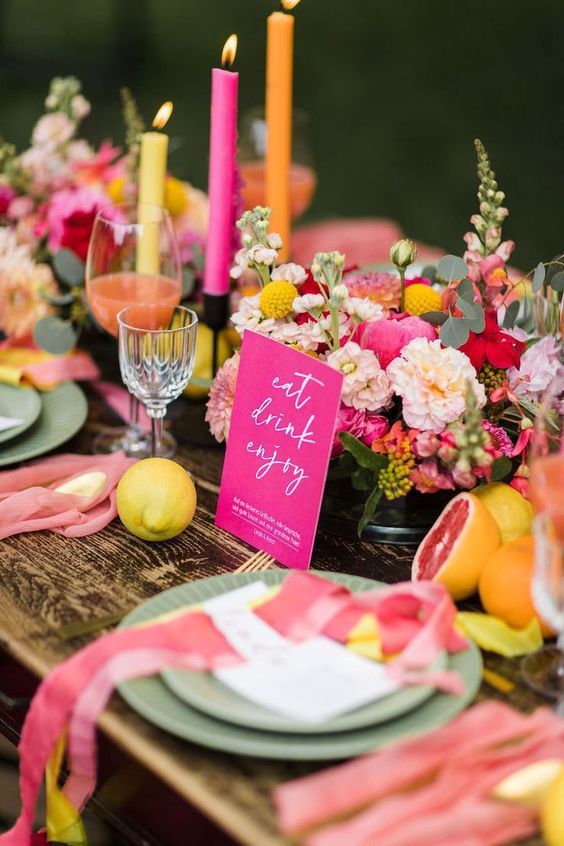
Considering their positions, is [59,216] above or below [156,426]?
above

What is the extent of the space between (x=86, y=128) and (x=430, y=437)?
3.99 meters

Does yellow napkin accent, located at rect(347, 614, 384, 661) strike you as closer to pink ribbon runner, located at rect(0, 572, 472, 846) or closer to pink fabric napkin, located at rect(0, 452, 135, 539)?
pink ribbon runner, located at rect(0, 572, 472, 846)

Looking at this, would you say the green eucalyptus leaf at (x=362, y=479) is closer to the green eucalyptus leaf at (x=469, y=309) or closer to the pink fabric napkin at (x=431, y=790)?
the green eucalyptus leaf at (x=469, y=309)

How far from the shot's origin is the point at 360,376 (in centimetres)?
Answer: 107

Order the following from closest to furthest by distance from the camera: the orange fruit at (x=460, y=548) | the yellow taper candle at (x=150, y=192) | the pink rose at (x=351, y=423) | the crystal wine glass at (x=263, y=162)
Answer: the orange fruit at (x=460, y=548), the pink rose at (x=351, y=423), the yellow taper candle at (x=150, y=192), the crystal wine glass at (x=263, y=162)

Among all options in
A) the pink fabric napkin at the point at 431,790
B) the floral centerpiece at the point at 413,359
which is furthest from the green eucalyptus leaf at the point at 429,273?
the pink fabric napkin at the point at 431,790

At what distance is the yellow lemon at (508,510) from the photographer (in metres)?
1.06

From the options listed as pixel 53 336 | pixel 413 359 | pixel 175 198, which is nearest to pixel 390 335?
pixel 413 359

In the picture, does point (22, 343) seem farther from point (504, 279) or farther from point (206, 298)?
point (504, 279)

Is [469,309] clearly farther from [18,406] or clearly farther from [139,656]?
[18,406]

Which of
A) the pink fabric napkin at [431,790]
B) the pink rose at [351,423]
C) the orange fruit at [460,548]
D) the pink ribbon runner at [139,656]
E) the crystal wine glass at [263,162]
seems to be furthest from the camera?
the crystal wine glass at [263,162]

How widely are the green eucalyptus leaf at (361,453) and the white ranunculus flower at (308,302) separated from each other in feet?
0.45

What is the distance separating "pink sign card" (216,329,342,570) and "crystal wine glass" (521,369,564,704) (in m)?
0.24

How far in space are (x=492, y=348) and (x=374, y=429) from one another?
16 centimetres
